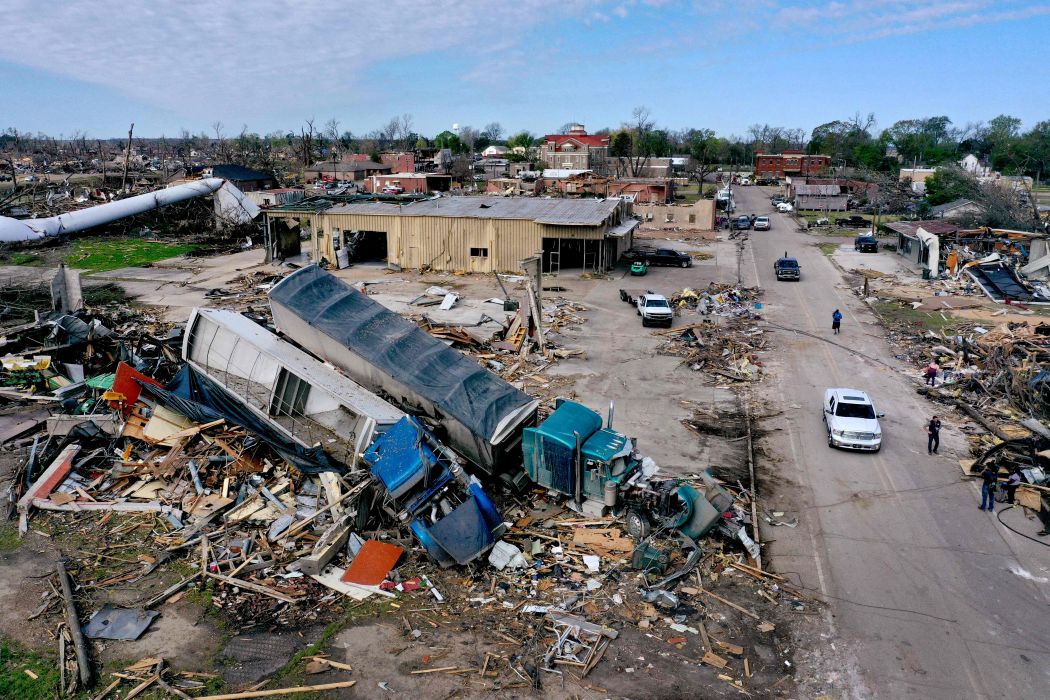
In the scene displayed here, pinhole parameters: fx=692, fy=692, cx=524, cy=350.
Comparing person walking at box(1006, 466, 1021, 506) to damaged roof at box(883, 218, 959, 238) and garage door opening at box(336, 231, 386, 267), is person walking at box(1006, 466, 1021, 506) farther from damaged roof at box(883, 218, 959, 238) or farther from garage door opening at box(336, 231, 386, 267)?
garage door opening at box(336, 231, 386, 267)

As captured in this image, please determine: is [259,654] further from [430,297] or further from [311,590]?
[430,297]

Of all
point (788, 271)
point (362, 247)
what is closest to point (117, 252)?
point (362, 247)

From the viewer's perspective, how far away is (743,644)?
32.5ft

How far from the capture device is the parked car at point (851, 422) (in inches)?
635

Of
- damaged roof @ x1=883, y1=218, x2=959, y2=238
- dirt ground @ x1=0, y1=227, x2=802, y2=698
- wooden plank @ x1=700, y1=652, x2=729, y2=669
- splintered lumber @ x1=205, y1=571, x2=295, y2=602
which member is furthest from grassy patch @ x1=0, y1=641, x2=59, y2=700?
damaged roof @ x1=883, y1=218, x2=959, y2=238

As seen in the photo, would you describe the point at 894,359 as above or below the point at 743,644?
above

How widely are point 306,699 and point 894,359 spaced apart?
21.8m

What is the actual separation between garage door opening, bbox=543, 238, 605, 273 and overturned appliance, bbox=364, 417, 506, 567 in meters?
26.6

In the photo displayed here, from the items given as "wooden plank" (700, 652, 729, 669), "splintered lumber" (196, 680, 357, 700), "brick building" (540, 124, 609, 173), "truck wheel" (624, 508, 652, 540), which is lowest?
"wooden plank" (700, 652, 729, 669)

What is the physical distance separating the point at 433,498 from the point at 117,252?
42076 mm

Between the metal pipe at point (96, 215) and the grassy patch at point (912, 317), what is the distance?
46.5m

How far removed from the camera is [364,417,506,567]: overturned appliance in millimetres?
11383

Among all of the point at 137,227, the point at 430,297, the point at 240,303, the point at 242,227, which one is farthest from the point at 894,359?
the point at 137,227

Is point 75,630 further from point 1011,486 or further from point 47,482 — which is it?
point 1011,486
